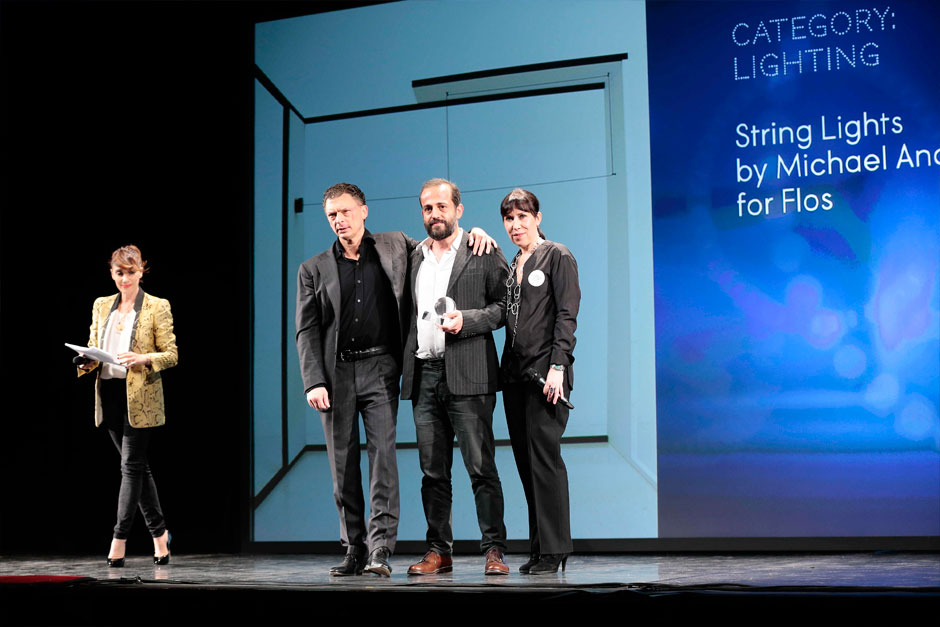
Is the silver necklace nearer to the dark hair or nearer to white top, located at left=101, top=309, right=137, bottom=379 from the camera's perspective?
the dark hair

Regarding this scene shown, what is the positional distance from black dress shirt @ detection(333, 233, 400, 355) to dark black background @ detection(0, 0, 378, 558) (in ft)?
5.72

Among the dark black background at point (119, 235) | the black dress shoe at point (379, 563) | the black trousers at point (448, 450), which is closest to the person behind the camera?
the black dress shoe at point (379, 563)

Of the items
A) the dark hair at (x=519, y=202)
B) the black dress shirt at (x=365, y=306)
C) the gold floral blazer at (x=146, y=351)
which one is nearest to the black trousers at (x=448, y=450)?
the black dress shirt at (x=365, y=306)

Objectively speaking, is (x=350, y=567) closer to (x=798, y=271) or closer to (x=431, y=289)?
(x=431, y=289)

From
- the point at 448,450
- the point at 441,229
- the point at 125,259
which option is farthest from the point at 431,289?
the point at 125,259

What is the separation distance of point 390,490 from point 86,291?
9.23 feet

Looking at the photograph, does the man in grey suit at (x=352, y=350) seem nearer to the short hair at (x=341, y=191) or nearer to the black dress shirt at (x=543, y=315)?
the short hair at (x=341, y=191)

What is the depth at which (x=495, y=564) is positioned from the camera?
342 centimetres

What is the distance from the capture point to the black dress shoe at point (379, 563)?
338 cm

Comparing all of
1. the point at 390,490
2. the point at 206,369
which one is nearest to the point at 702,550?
the point at 390,490

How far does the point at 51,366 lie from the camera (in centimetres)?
541

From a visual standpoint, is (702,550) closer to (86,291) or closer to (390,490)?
(390,490)

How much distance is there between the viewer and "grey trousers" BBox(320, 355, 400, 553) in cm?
353

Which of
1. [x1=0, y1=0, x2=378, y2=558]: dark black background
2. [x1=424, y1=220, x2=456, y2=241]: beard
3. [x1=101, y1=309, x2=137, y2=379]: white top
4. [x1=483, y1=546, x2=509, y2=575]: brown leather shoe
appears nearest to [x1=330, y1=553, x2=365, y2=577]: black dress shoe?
[x1=483, y1=546, x2=509, y2=575]: brown leather shoe
